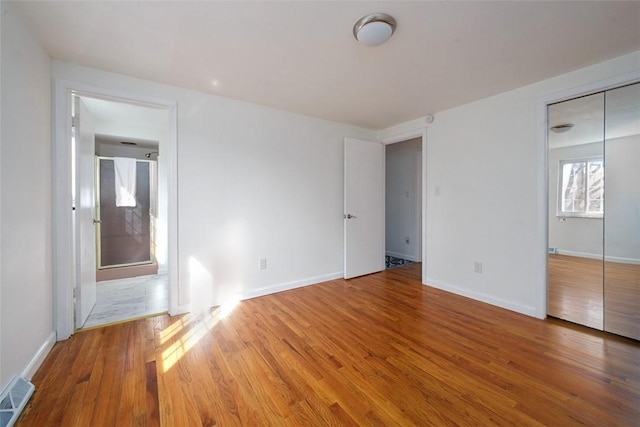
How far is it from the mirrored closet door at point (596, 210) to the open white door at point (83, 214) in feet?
14.3

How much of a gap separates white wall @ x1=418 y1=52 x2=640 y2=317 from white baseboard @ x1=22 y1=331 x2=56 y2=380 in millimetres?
3760

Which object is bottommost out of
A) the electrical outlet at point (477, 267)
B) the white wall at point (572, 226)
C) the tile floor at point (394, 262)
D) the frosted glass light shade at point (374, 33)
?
the tile floor at point (394, 262)

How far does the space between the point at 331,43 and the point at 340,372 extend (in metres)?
2.29

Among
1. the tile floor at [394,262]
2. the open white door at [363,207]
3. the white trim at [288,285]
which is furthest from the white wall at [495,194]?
the white trim at [288,285]

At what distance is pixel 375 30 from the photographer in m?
1.62

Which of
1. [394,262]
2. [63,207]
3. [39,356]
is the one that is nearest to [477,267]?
[394,262]

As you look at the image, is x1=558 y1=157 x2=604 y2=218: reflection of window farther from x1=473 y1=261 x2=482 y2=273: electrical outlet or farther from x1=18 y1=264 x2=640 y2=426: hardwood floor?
x1=18 y1=264 x2=640 y2=426: hardwood floor

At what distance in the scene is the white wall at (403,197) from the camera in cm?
480

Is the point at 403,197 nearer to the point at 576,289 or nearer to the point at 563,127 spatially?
the point at 563,127

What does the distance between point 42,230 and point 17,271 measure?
18.9 inches

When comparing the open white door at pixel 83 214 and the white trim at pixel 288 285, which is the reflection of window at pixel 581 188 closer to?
the white trim at pixel 288 285

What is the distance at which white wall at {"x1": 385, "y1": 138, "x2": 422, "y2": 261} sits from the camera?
480cm

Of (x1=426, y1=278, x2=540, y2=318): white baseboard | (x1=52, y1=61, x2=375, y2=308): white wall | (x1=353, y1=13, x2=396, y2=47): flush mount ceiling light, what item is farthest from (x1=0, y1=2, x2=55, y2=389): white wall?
(x1=426, y1=278, x2=540, y2=318): white baseboard

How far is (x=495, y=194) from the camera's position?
8.90 ft
